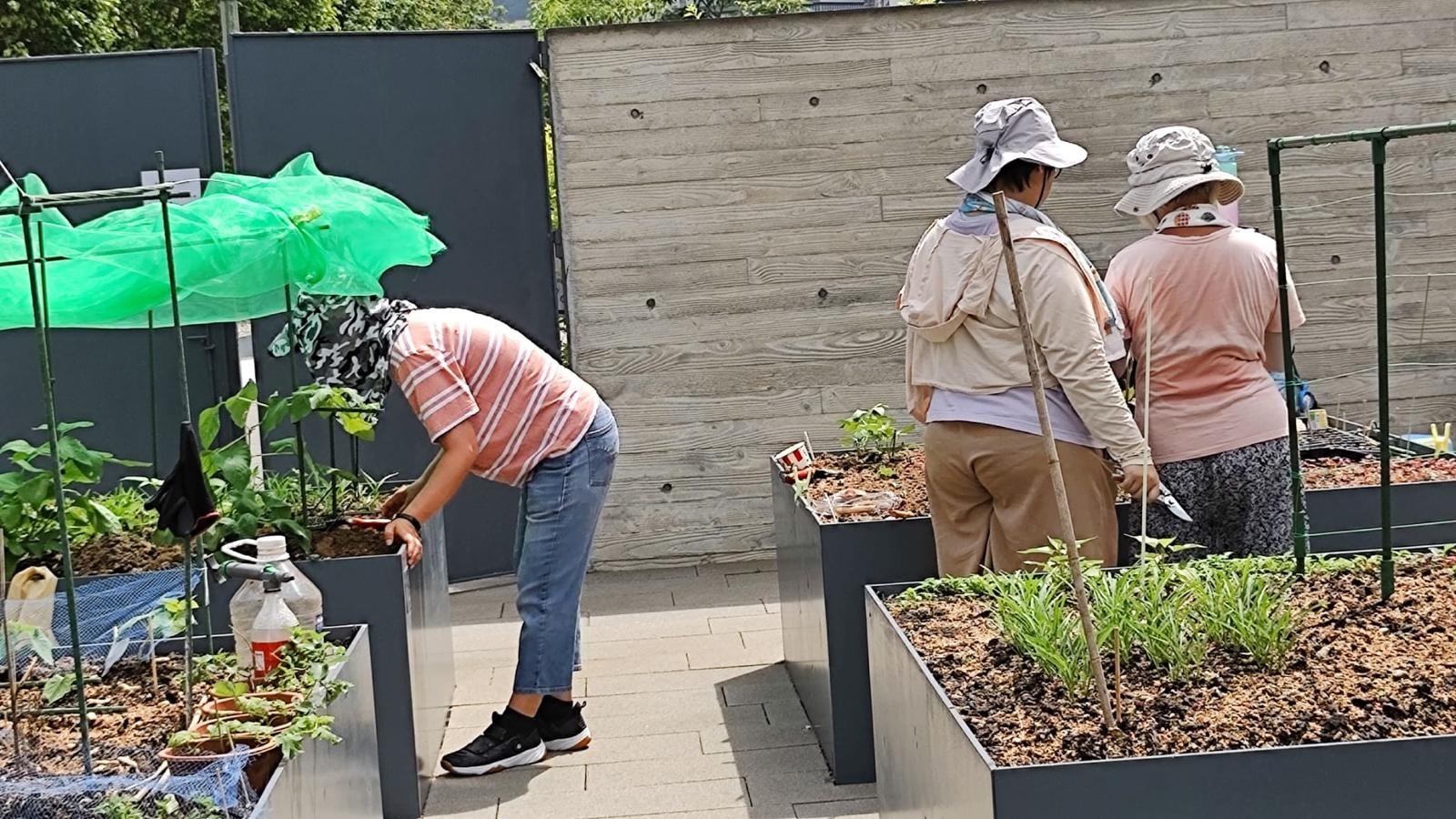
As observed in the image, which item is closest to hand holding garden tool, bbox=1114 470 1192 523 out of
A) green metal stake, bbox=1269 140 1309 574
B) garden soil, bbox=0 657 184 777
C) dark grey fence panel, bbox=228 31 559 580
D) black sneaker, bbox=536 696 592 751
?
green metal stake, bbox=1269 140 1309 574

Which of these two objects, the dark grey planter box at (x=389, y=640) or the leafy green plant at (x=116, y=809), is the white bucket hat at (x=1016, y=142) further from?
the leafy green plant at (x=116, y=809)

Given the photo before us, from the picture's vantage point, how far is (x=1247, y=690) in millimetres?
2768

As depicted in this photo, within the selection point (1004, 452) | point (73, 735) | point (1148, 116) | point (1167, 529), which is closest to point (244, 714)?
point (73, 735)

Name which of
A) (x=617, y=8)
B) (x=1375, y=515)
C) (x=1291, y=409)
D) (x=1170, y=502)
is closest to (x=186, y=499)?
(x=1291, y=409)

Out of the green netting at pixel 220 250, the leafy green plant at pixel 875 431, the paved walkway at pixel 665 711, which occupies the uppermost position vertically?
the green netting at pixel 220 250

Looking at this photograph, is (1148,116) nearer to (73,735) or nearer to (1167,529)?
(1167,529)

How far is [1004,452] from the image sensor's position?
3992mm

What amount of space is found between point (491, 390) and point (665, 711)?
1343 mm

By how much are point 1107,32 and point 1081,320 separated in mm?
3758

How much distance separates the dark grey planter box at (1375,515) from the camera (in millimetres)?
4402

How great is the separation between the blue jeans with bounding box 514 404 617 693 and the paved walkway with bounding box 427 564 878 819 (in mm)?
319

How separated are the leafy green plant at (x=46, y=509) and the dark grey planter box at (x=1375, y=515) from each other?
10.4 feet

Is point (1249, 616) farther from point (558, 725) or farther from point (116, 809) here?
point (558, 725)

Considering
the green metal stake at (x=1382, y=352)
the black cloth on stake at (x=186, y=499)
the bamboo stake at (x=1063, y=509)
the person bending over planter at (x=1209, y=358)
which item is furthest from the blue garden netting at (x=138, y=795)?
the person bending over planter at (x=1209, y=358)
